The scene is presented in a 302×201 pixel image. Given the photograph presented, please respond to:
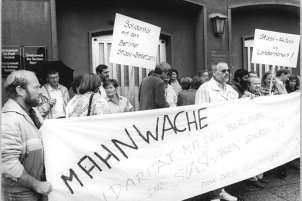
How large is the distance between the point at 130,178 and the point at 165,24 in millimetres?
6388

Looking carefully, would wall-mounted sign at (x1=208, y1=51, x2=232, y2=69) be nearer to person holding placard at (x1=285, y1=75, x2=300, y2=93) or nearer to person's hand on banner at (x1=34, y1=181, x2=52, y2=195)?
person holding placard at (x1=285, y1=75, x2=300, y2=93)

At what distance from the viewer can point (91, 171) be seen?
3635 millimetres

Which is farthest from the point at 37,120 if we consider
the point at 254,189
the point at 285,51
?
the point at 285,51

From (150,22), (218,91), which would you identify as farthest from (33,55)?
(218,91)

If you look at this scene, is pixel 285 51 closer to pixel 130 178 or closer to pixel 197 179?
pixel 197 179

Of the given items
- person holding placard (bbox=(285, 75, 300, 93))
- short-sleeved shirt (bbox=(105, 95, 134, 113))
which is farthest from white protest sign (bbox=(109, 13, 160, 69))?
person holding placard (bbox=(285, 75, 300, 93))

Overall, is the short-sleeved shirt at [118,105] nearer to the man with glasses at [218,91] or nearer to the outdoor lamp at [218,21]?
the man with glasses at [218,91]

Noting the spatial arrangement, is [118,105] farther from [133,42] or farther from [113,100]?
[133,42]

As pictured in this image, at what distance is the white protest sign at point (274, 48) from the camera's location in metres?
6.44

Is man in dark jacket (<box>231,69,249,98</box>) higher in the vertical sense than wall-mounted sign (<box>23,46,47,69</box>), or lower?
lower

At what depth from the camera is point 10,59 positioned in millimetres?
7680

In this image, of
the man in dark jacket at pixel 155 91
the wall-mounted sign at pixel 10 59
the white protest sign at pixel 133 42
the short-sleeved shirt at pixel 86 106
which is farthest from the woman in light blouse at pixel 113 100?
the wall-mounted sign at pixel 10 59

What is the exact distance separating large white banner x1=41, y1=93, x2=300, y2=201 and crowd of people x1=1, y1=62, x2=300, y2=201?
0.80 feet

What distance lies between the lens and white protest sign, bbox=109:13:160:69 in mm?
5797
